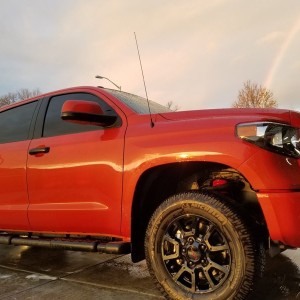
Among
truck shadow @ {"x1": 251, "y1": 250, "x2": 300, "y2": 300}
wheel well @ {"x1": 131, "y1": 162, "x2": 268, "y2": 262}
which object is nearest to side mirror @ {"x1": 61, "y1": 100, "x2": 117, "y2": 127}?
wheel well @ {"x1": 131, "y1": 162, "x2": 268, "y2": 262}

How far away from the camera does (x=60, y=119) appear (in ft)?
13.2

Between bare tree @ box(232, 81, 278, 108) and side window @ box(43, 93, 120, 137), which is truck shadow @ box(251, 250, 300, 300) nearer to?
side window @ box(43, 93, 120, 137)

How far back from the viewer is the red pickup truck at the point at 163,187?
8.88 feet

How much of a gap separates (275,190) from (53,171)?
2.00 metres

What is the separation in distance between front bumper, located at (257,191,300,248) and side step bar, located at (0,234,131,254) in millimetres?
1213

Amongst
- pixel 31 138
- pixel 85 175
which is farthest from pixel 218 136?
pixel 31 138

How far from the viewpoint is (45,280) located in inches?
156

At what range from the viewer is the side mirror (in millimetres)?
3338

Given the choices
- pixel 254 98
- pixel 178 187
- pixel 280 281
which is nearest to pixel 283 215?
pixel 178 187

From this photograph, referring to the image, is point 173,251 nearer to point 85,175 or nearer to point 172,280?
point 172,280

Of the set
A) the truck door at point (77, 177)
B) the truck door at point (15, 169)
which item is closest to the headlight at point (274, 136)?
the truck door at point (77, 177)

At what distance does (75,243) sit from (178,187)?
1.02 m

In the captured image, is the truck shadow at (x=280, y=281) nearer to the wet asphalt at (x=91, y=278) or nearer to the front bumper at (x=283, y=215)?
the wet asphalt at (x=91, y=278)

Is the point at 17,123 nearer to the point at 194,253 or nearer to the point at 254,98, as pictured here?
the point at 194,253
